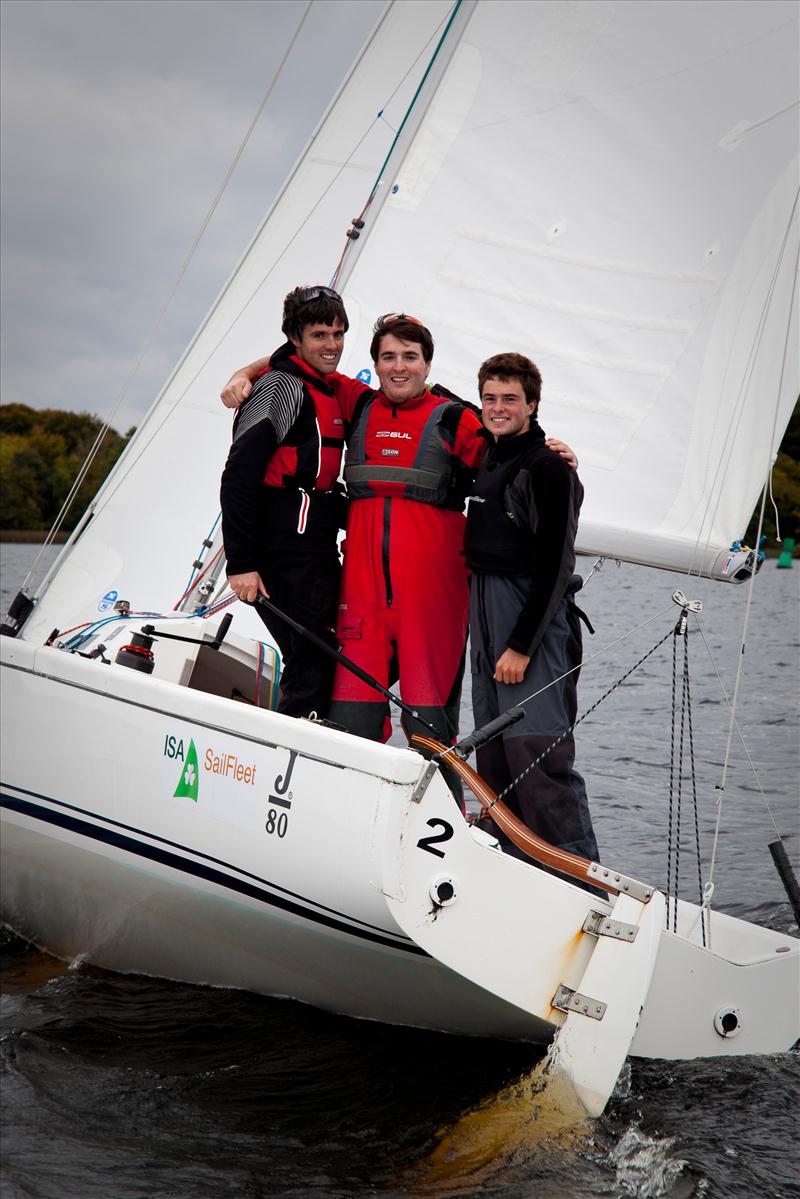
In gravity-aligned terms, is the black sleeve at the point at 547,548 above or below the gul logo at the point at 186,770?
above

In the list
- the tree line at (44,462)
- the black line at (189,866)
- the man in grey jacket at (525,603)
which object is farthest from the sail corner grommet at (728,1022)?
the tree line at (44,462)

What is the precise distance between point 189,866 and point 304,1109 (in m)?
0.60

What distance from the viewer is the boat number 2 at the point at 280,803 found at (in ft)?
8.59

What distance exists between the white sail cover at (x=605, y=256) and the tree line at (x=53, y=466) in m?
18.6

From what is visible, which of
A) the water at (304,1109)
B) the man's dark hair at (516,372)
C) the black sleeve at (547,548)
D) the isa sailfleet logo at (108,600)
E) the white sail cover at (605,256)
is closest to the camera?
the water at (304,1109)

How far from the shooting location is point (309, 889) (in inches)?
103

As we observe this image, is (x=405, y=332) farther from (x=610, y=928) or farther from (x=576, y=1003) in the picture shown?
(x=576, y=1003)

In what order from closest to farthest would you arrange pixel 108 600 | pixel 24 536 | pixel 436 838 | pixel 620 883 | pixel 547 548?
pixel 436 838 → pixel 620 883 → pixel 547 548 → pixel 108 600 → pixel 24 536

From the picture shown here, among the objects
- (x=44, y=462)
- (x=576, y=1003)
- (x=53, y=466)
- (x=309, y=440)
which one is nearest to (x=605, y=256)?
(x=309, y=440)

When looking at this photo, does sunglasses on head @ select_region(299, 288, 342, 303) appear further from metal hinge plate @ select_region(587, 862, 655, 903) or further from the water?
the water

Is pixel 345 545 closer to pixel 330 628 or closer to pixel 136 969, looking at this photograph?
pixel 330 628

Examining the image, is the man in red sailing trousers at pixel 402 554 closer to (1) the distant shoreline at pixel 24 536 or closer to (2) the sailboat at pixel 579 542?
(2) the sailboat at pixel 579 542

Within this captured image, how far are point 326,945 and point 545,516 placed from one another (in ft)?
3.75

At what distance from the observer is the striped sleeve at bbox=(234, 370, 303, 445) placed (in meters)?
3.12
